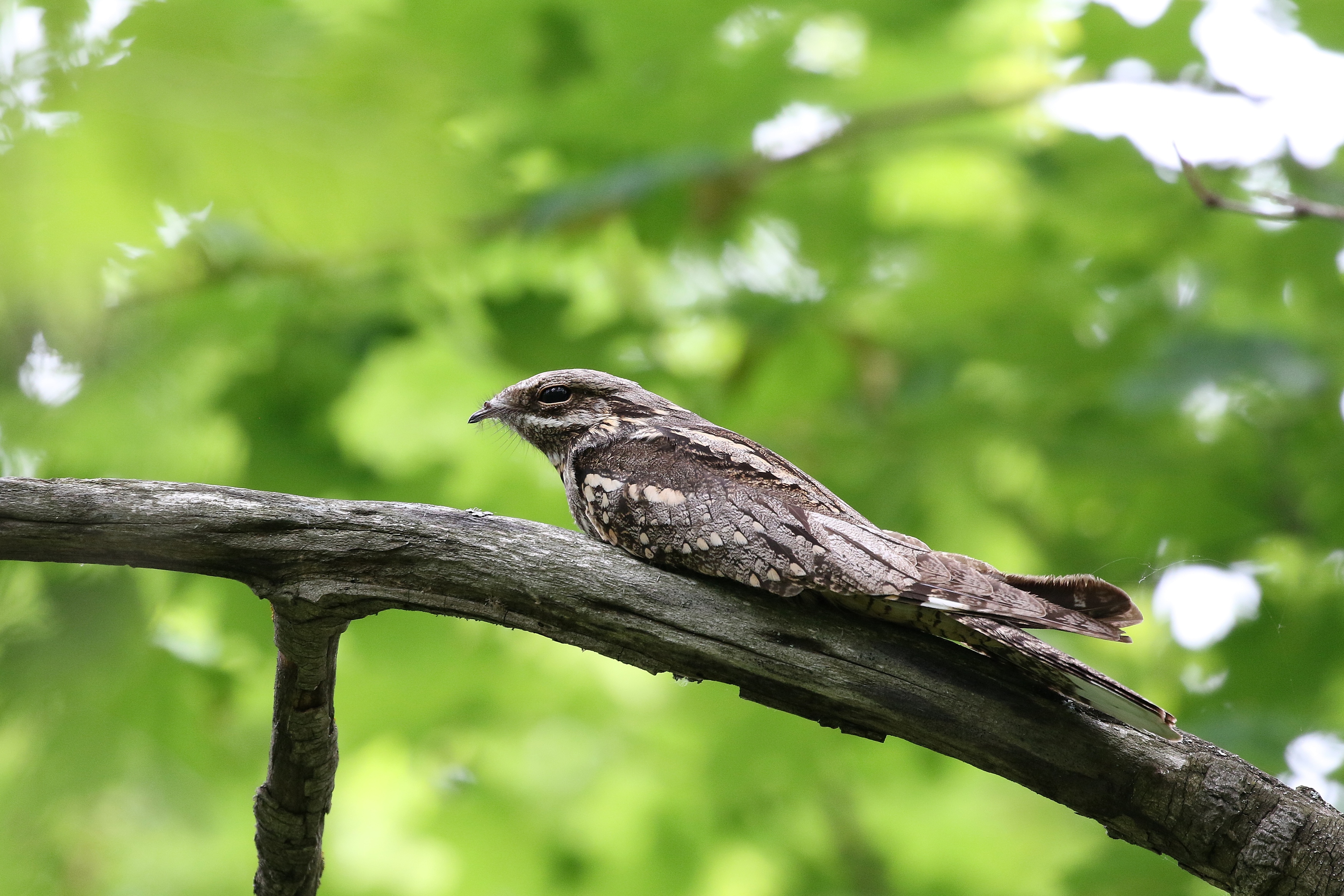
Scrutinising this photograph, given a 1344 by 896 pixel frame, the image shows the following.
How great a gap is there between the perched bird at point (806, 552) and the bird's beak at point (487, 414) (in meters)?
0.44

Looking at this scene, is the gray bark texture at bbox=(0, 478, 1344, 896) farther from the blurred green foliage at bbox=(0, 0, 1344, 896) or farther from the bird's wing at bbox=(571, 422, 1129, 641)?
the blurred green foliage at bbox=(0, 0, 1344, 896)

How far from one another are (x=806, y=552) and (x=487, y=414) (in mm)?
1531

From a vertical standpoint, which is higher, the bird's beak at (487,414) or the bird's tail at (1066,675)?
the bird's beak at (487,414)

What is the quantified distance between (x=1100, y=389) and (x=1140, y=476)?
53cm

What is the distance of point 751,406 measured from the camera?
5531mm

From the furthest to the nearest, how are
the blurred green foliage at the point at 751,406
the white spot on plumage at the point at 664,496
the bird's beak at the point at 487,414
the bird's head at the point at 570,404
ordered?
1. the blurred green foliage at the point at 751,406
2. the bird's beak at the point at 487,414
3. the bird's head at the point at 570,404
4. the white spot on plumage at the point at 664,496

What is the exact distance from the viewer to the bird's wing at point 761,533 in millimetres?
2422

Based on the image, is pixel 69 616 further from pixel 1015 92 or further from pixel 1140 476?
pixel 1015 92

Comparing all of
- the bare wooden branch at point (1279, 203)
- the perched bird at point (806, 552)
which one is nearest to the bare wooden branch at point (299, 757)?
the perched bird at point (806, 552)

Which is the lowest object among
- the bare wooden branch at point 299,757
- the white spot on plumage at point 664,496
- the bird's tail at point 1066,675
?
the bare wooden branch at point 299,757

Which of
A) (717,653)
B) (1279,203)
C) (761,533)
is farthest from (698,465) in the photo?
(1279,203)

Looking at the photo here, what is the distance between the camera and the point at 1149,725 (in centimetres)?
246

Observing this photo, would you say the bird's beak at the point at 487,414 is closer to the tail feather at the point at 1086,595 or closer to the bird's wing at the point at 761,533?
the bird's wing at the point at 761,533

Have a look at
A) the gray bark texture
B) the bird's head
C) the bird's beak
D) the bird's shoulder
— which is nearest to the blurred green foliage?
the bird's beak
